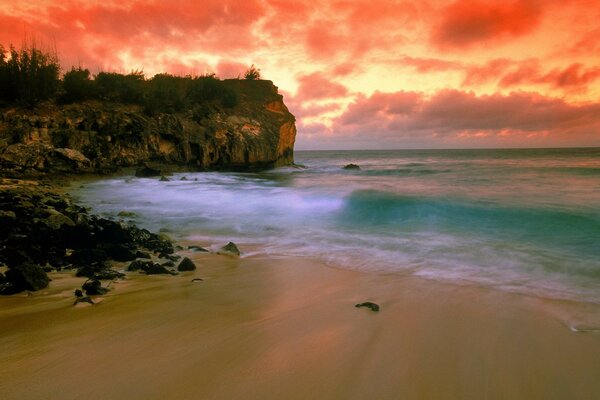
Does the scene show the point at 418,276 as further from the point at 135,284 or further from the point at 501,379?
the point at 135,284

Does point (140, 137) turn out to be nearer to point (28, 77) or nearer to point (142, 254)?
point (28, 77)

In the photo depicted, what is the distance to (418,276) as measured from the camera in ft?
13.6

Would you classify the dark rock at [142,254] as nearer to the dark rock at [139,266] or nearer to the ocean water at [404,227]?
the dark rock at [139,266]

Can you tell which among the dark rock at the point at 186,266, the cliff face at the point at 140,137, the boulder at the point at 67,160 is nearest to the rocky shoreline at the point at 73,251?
the dark rock at the point at 186,266

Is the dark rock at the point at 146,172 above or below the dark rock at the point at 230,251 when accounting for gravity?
above

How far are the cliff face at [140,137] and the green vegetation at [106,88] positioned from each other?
1.77 ft

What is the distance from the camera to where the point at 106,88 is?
1656 centimetres

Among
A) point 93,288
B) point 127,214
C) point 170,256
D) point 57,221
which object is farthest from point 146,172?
point 93,288

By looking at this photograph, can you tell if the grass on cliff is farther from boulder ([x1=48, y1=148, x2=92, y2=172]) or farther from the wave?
the wave

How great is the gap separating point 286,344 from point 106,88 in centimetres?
1802

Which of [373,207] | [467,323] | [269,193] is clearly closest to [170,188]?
[269,193]

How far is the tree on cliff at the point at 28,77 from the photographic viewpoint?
1299 centimetres

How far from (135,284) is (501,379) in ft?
9.89

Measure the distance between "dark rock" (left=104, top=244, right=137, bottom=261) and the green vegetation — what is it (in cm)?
1279
